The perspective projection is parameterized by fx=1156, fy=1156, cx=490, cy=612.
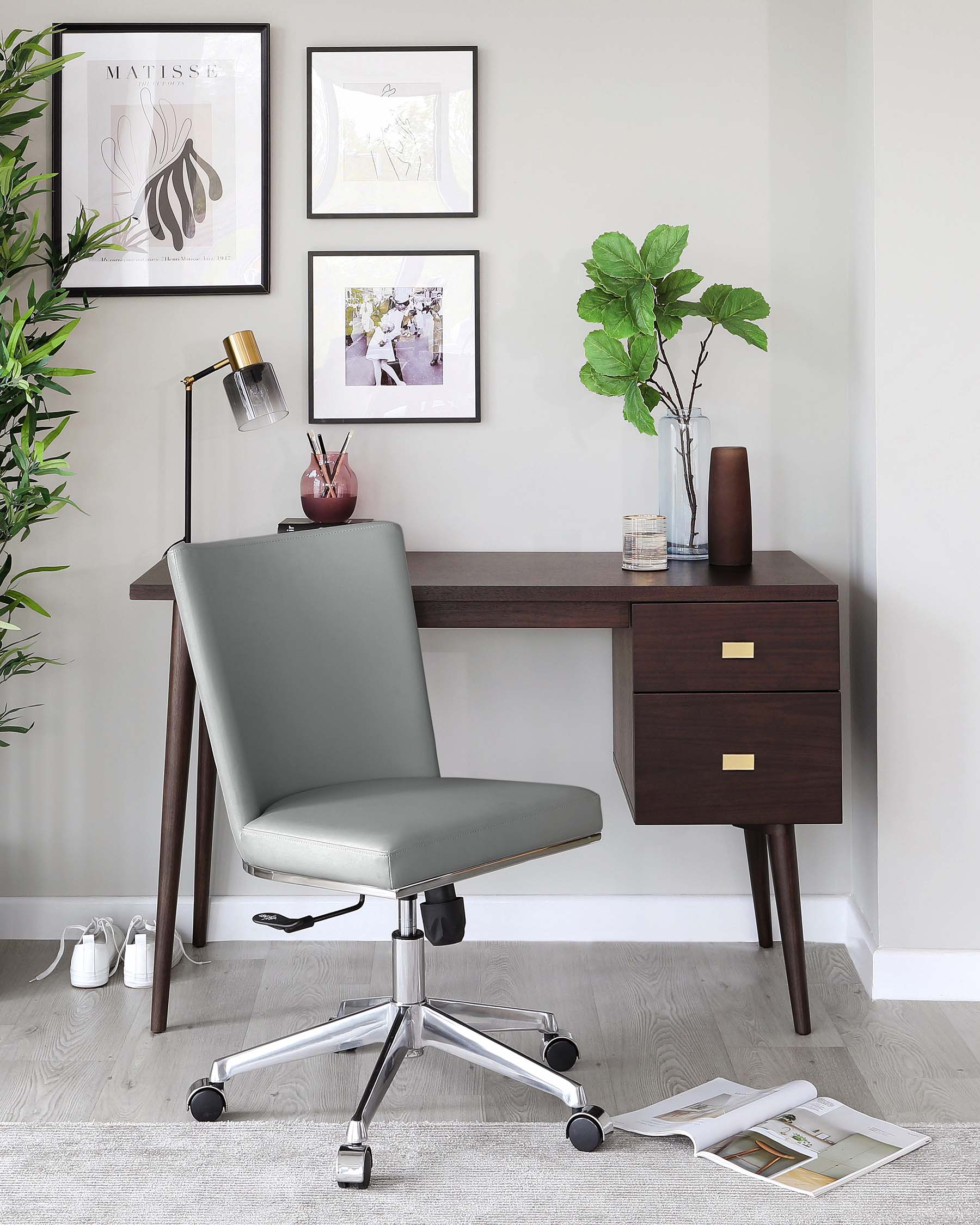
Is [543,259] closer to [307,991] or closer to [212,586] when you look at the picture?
[212,586]

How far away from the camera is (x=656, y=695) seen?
206 centimetres

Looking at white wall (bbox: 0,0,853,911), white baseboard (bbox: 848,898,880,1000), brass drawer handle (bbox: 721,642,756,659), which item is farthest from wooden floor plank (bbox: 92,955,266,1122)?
white baseboard (bbox: 848,898,880,1000)

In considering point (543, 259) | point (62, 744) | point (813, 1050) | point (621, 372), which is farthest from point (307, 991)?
point (543, 259)

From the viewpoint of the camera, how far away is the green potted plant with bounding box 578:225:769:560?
89.3 inches

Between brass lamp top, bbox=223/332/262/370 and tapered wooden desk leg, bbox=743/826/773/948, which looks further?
tapered wooden desk leg, bbox=743/826/773/948

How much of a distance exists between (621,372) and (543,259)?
0.39 meters

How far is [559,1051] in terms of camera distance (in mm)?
1979

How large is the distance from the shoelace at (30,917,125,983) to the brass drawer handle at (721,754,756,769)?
1.34 metres

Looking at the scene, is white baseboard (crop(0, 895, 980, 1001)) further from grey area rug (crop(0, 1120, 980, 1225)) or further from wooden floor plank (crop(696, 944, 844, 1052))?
grey area rug (crop(0, 1120, 980, 1225))

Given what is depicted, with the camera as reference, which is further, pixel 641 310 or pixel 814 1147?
pixel 641 310

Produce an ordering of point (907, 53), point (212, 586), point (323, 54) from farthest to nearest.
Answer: point (323, 54), point (907, 53), point (212, 586)

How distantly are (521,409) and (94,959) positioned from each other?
1.47 meters

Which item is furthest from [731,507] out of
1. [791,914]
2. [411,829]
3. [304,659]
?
[411,829]

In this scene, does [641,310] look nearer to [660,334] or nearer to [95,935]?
[660,334]
